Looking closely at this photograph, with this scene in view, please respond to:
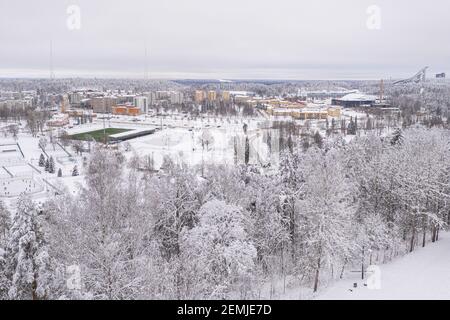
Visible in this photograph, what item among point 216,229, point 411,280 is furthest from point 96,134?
point 411,280

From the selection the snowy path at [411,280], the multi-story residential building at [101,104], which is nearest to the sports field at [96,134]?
the multi-story residential building at [101,104]

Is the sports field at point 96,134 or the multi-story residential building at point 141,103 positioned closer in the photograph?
the sports field at point 96,134

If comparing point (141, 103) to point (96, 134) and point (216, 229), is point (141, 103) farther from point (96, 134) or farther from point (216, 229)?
point (216, 229)

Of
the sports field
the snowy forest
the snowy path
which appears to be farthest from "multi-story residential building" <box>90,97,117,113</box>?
the snowy path

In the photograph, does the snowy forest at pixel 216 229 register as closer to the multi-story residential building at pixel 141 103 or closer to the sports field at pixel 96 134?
the sports field at pixel 96 134

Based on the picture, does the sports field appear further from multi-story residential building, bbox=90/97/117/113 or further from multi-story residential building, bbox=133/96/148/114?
multi-story residential building, bbox=90/97/117/113

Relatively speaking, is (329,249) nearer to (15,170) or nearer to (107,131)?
(15,170)
